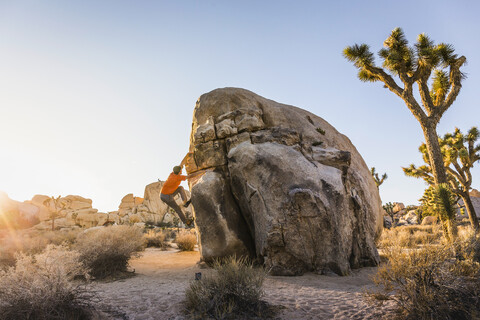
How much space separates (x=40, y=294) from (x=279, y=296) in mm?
3995

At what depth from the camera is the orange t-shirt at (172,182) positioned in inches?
401

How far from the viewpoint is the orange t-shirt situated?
10195mm

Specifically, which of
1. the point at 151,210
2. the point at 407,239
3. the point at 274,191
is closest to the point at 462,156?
the point at 407,239

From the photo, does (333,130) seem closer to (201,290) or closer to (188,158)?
(188,158)

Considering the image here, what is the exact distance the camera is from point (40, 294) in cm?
377

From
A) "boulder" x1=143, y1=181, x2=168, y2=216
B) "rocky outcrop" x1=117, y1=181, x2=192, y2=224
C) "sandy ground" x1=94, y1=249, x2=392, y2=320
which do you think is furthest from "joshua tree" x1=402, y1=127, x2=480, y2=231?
"boulder" x1=143, y1=181, x2=168, y2=216

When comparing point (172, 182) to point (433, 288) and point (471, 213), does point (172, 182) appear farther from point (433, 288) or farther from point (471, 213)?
point (471, 213)

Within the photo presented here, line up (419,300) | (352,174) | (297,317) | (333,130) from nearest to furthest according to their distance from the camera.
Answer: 1. (419,300)
2. (297,317)
3. (352,174)
4. (333,130)

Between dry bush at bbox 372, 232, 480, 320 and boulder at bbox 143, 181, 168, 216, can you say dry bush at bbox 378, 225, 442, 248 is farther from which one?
boulder at bbox 143, 181, 168, 216

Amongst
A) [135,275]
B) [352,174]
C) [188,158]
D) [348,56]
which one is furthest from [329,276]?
[348,56]

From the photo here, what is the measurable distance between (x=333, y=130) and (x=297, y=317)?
998cm

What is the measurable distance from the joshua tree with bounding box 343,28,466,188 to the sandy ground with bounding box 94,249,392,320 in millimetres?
8384

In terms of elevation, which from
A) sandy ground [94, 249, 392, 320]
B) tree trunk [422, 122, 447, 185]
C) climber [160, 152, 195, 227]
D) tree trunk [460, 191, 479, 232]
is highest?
tree trunk [422, 122, 447, 185]

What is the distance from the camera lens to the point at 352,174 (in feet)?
33.2
